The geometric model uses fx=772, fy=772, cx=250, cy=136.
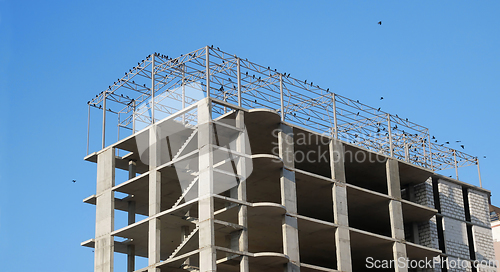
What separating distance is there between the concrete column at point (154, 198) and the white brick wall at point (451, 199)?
80.7 ft

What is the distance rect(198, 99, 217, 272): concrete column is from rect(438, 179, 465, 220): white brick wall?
2401 centimetres

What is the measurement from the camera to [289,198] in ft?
159

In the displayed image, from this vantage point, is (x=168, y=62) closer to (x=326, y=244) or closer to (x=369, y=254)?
(x=326, y=244)

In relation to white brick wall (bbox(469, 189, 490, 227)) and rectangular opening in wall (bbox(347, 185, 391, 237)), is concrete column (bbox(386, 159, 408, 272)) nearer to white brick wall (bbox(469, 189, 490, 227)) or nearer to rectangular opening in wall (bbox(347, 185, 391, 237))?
rectangular opening in wall (bbox(347, 185, 391, 237))

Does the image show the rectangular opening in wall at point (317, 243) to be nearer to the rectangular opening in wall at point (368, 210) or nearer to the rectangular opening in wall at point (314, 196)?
the rectangular opening in wall at point (314, 196)

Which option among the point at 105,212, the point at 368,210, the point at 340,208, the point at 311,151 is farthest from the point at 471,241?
the point at 105,212

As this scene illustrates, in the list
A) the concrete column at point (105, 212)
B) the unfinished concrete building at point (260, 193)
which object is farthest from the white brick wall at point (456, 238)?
the concrete column at point (105, 212)

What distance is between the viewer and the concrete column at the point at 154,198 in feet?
155

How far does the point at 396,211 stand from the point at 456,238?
8430 mm

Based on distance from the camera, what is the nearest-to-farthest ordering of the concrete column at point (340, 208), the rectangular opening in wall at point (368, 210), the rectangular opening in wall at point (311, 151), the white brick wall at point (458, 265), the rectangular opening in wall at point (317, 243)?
the rectangular opening in wall at point (317, 243), the concrete column at point (340, 208), the rectangular opening in wall at point (311, 151), the rectangular opening in wall at point (368, 210), the white brick wall at point (458, 265)

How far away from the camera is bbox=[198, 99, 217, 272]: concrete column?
143 ft

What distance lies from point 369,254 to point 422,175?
8350mm

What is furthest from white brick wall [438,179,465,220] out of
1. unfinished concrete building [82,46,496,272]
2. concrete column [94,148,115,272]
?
concrete column [94,148,115,272]

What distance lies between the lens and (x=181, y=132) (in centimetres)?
5038
